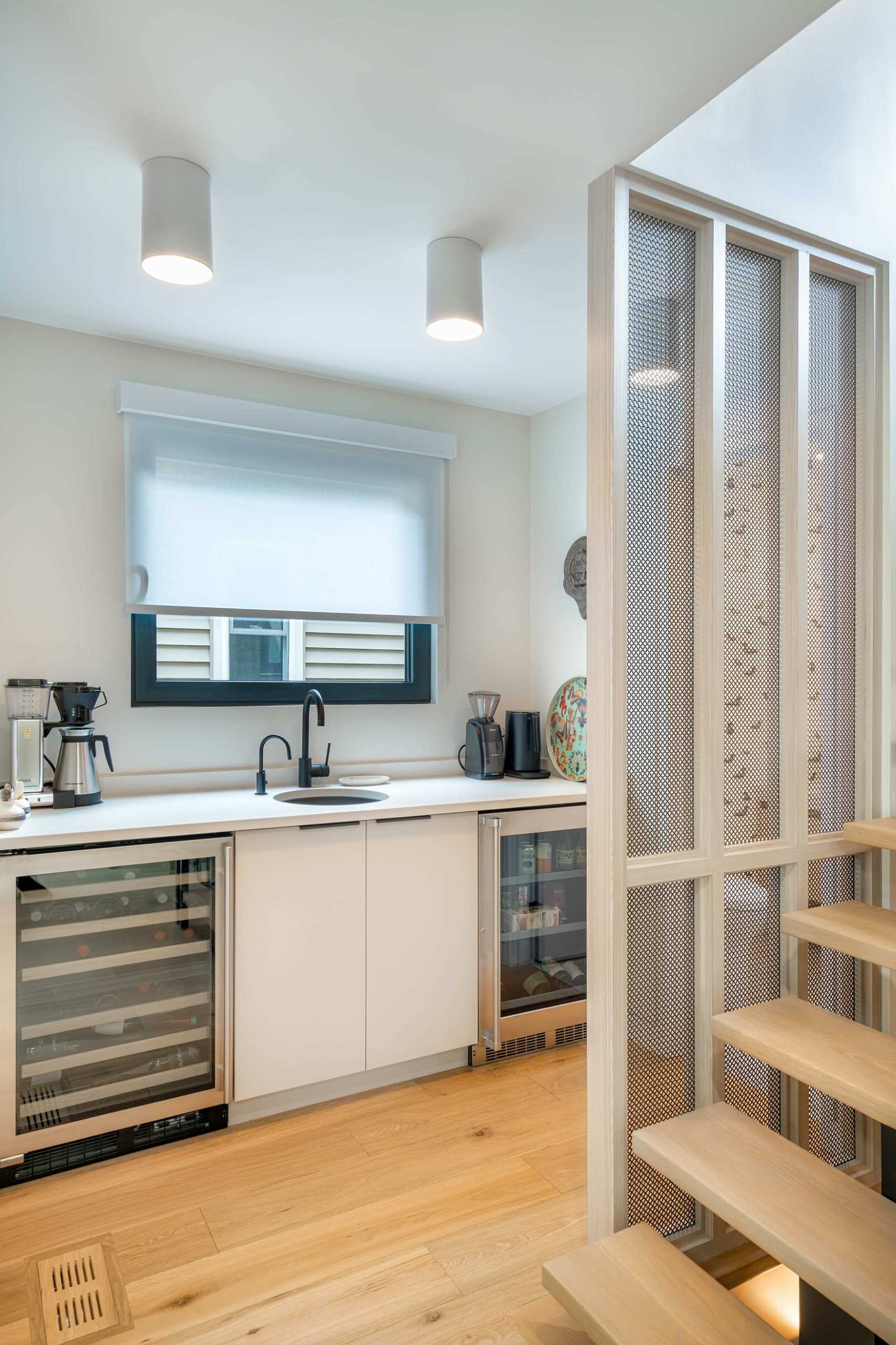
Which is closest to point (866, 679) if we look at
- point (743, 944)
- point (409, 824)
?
point (743, 944)

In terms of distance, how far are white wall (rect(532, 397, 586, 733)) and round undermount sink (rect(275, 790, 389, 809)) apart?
0.92m

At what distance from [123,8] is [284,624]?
77.6 inches

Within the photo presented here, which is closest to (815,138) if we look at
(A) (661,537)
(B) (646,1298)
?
(A) (661,537)

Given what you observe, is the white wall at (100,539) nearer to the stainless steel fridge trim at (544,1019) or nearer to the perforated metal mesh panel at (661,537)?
the stainless steel fridge trim at (544,1019)

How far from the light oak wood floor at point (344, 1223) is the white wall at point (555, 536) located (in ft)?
5.25

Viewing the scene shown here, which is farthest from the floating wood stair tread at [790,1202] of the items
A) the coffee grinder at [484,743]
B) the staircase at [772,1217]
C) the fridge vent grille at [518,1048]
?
the coffee grinder at [484,743]

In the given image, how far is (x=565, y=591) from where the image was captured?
3.31 m

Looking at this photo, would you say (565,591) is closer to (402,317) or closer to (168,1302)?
(402,317)

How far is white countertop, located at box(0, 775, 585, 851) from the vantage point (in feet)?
7.04

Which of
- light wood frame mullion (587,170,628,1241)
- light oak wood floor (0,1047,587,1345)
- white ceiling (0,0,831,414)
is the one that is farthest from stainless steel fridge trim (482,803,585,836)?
white ceiling (0,0,831,414)

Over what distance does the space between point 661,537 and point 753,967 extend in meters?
1.01

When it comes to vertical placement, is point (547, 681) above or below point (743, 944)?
above

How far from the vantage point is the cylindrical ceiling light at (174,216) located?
1744mm

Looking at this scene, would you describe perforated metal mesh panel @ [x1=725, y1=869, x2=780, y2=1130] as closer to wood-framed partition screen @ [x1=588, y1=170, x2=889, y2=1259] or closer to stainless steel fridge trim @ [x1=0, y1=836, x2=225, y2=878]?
wood-framed partition screen @ [x1=588, y1=170, x2=889, y2=1259]
